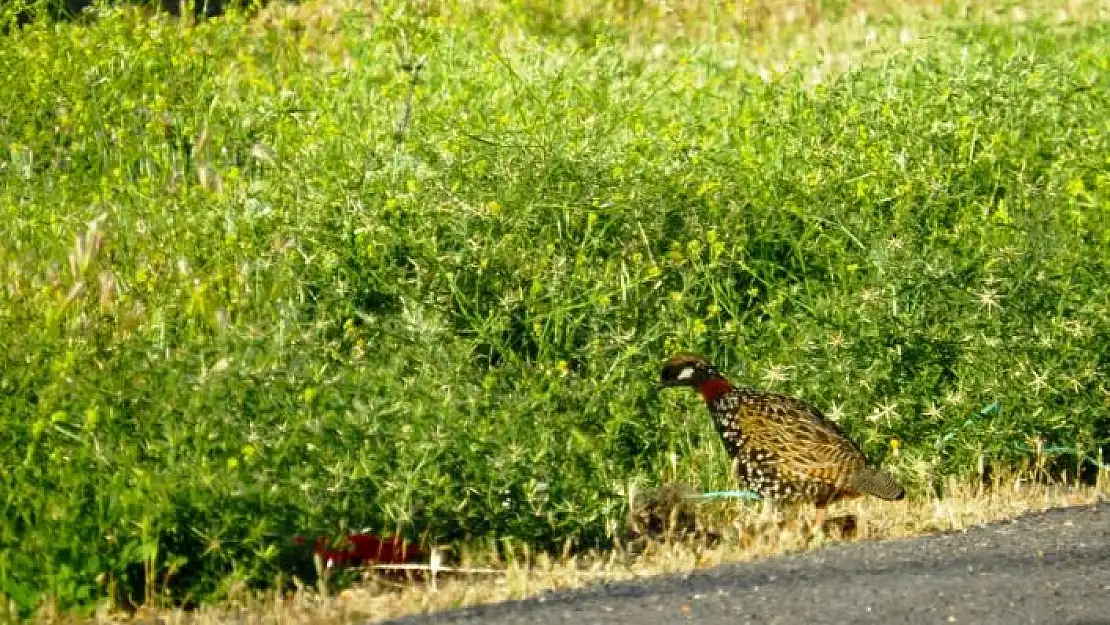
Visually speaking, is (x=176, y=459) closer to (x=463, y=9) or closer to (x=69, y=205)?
(x=69, y=205)

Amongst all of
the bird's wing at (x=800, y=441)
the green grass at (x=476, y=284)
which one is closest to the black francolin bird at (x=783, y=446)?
the bird's wing at (x=800, y=441)

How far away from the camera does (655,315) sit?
28.3 feet

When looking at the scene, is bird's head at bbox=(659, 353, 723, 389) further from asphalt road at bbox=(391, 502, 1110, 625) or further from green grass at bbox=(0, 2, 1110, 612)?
asphalt road at bbox=(391, 502, 1110, 625)

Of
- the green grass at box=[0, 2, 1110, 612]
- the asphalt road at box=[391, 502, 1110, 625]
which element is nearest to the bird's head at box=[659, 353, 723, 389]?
the green grass at box=[0, 2, 1110, 612]

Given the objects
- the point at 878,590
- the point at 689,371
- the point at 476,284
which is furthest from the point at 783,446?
the point at 878,590

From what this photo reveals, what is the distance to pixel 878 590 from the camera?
5.79 metres

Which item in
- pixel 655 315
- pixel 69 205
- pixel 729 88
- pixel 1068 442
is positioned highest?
pixel 729 88

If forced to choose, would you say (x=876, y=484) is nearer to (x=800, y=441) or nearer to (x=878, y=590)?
(x=800, y=441)

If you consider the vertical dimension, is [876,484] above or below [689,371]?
below

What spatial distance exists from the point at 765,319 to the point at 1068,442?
149 cm

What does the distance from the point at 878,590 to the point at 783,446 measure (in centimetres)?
164

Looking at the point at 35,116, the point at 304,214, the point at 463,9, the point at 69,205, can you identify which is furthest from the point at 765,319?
the point at 463,9

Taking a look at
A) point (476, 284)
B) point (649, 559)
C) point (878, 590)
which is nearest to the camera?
point (878, 590)

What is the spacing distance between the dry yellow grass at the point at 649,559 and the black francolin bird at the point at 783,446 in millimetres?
89
